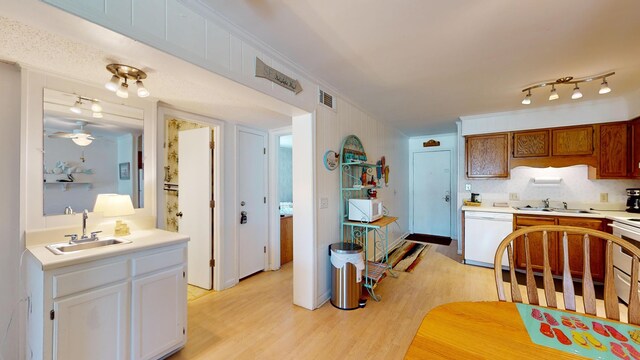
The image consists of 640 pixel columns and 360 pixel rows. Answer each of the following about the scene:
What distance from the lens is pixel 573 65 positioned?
224 centimetres

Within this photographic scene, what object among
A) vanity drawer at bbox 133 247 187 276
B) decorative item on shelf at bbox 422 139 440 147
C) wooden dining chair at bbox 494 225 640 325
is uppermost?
decorative item on shelf at bbox 422 139 440 147

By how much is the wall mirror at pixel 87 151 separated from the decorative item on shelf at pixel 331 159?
1.74 m

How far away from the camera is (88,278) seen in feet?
4.84

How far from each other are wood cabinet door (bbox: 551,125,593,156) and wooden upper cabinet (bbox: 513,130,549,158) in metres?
0.08

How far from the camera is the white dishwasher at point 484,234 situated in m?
3.51

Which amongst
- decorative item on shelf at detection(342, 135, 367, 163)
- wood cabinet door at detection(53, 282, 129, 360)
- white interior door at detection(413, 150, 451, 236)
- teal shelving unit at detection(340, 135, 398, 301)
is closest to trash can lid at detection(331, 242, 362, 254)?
teal shelving unit at detection(340, 135, 398, 301)

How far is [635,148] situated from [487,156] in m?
1.48

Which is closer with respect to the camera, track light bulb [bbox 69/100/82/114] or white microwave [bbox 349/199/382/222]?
track light bulb [bbox 69/100/82/114]

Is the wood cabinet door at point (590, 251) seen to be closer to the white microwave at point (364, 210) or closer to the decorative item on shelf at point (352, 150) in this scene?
the white microwave at point (364, 210)

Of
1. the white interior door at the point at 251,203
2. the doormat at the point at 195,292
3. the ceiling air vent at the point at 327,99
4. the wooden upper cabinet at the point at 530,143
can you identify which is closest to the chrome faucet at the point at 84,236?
the doormat at the point at 195,292

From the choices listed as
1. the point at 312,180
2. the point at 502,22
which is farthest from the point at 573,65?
the point at 312,180

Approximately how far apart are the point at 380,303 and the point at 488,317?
1.86 m

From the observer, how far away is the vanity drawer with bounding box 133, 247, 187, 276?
169 centimetres

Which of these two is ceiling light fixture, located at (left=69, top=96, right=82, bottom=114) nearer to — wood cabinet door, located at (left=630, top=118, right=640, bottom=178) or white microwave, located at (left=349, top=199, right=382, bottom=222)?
white microwave, located at (left=349, top=199, right=382, bottom=222)
